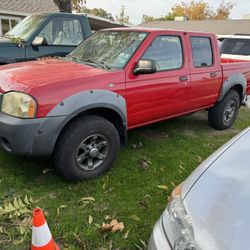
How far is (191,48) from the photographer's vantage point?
16.6 feet

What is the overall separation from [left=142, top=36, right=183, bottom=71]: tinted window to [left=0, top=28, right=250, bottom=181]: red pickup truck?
0.04 ft

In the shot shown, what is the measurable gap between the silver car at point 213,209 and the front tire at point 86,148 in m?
1.64

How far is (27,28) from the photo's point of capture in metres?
6.87

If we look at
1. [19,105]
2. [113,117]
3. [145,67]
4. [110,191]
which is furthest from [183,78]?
[19,105]

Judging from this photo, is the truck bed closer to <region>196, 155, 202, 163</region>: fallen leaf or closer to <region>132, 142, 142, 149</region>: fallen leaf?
<region>196, 155, 202, 163</region>: fallen leaf

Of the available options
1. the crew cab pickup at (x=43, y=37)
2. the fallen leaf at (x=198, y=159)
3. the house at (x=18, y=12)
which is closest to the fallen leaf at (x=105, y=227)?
the fallen leaf at (x=198, y=159)

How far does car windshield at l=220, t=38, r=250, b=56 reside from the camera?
1105 cm

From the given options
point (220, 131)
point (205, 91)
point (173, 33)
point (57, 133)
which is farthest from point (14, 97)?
point (220, 131)

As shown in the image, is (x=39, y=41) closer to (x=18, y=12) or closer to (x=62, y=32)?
(x=62, y=32)

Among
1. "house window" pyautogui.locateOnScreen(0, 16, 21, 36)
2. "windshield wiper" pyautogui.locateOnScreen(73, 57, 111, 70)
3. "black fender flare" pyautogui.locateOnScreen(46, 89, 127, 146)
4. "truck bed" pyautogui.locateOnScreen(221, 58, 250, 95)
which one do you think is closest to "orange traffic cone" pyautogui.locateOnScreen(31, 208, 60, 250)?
"black fender flare" pyautogui.locateOnScreen(46, 89, 127, 146)

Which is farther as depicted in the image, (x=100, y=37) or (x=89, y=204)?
(x=100, y=37)

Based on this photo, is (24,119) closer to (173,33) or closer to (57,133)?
(57,133)

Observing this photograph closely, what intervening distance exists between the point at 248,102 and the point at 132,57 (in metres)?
3.21

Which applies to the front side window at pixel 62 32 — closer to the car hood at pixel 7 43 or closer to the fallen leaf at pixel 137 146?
the car hood at pixel 7 43
